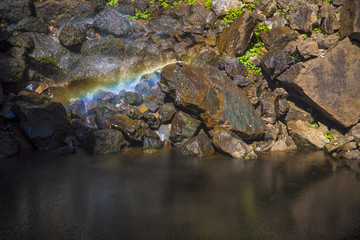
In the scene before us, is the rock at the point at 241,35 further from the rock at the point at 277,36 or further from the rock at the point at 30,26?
the rock at the point at 30,26

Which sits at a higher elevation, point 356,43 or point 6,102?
point 356,43

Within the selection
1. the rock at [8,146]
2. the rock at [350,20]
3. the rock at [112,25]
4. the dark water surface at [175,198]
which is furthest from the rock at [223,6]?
the rock at [8,146]

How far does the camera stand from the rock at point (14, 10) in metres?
16.6

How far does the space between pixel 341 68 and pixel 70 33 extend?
1360cm

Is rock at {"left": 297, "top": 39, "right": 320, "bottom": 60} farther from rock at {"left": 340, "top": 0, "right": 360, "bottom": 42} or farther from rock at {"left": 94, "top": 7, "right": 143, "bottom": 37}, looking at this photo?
rock at {"left": 94, "top": 7, "right": 143, "bottom": 37}

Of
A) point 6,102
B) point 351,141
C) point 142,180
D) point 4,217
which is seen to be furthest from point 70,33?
point 351,141

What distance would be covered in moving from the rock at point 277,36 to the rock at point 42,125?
11.3 m

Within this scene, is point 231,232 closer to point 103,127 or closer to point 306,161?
point 306,161

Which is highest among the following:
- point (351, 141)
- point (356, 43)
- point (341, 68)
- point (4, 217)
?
point (356, 43)

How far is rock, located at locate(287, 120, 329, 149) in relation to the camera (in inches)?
495

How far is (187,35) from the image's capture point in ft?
57.6

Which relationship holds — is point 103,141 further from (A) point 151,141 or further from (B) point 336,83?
(B) point 336,83

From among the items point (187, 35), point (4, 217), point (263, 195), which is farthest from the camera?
point (187, 35)

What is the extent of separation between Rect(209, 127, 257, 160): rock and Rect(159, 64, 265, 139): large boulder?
50 cm
